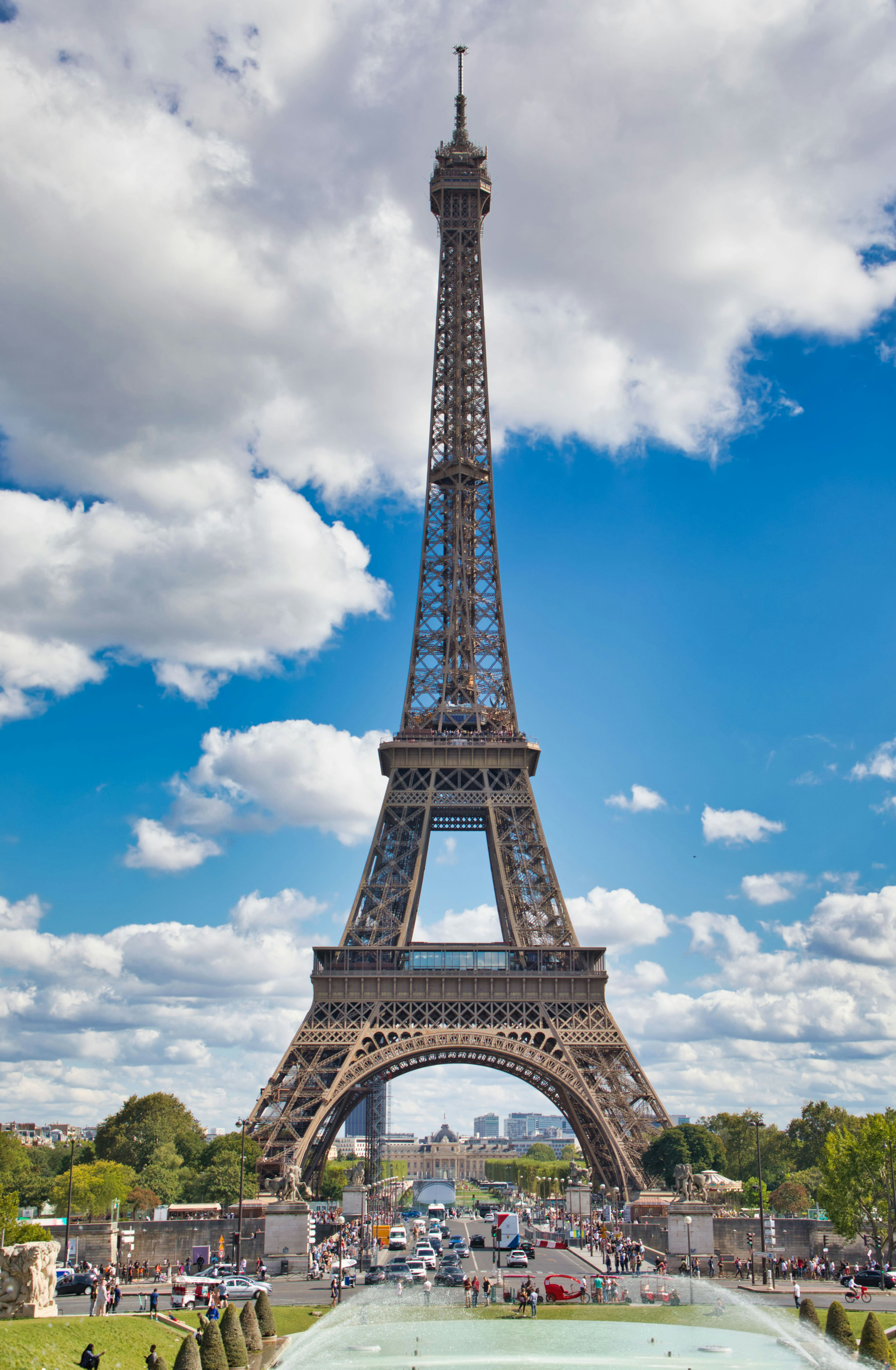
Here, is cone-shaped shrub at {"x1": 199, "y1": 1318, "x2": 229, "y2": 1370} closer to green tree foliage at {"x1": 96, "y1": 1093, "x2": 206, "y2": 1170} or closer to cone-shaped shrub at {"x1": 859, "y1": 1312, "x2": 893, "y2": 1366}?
cone-shaped shrub at {"x1": 859, "y1": 1312, "x2": 893, "y2": 1366}

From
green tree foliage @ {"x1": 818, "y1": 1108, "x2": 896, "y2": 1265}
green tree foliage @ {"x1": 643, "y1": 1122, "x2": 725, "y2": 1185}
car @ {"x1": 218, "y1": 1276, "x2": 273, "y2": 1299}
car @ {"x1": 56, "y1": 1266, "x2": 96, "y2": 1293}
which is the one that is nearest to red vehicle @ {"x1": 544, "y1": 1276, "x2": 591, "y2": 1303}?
car @ {"x1": 218, "y1": 1276, "x2": 273, "y2": 1299}

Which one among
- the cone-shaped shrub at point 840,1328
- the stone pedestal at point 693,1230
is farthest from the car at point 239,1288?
the cone-shaped shrub at point 840,1328

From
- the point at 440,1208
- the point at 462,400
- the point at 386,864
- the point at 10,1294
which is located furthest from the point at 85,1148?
the point at 10,1294

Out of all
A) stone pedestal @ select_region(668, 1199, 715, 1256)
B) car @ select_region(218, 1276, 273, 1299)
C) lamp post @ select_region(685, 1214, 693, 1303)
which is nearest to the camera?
car @ select_region(218, 1276, 273, 1299)

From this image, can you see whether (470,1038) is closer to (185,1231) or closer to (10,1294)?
(185,1231)

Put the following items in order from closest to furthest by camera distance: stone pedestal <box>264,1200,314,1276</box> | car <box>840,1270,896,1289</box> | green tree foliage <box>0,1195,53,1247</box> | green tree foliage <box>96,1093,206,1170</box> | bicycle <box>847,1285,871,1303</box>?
1. bicycle <box>847,1285,871,1303</box>
2. car <box>840,1270,896,1289</box>
3. green tree foliage <box>0,1195,53,1247</box>
4. stone pedestal <box>264,1200,314,1276</box>
5. green tree foliage <box>96,1093,206,1170</box>

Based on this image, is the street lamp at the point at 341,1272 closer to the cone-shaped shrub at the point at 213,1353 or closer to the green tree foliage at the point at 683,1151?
the cone-shaped shrub at the point at 213,1353

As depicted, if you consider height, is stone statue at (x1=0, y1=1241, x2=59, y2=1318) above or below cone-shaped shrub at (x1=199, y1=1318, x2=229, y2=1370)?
above
